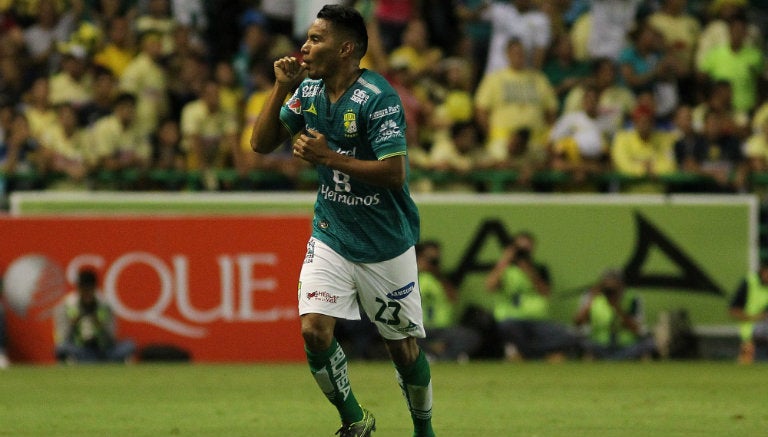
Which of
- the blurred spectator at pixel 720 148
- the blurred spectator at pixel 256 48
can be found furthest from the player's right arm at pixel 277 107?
the blurred spectator at pixel 720 148

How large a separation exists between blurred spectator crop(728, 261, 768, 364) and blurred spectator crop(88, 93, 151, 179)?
24.8ft

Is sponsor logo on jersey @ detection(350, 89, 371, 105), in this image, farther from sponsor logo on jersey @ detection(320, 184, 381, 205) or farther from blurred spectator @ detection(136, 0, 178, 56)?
blurred spectator @ detection(136, 0, 178, 56)

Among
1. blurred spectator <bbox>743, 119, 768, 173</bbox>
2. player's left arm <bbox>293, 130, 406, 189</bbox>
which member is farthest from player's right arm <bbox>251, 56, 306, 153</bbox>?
blurred spectator <bbox>743, 119, 768, 173</bbox>

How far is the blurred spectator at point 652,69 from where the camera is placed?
17172 mm

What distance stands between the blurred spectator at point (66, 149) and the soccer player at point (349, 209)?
29.8ft

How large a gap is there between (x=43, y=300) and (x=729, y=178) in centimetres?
851

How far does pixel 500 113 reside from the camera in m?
16.6

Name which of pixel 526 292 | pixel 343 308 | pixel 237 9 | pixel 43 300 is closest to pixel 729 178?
pixel 526 292

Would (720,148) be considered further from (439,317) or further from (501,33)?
(439,317)

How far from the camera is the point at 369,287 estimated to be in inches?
284

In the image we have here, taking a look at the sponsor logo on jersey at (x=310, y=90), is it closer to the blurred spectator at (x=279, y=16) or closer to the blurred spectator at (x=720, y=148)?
the blurred spectator at (x=720, y=148)

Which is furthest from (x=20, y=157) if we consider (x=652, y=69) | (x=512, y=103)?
(x=652, y=69)

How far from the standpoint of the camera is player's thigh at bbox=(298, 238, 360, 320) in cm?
709

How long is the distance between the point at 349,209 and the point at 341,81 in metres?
0.71
